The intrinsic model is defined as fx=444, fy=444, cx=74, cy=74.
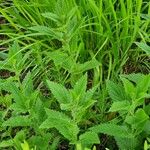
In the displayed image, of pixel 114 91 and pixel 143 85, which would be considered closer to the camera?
pixel 143 85

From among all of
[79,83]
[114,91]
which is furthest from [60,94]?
[114,91]

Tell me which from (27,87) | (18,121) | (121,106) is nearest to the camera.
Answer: (121,106)

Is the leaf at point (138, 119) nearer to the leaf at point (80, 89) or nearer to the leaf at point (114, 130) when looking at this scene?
the leaf at point (114, 130)

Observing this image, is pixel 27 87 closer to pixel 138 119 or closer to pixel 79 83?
pixel 79 83

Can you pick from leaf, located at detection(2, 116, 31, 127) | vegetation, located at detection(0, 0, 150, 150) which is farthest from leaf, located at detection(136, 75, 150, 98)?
leaf, located at detection(2, 116, 31, 127)

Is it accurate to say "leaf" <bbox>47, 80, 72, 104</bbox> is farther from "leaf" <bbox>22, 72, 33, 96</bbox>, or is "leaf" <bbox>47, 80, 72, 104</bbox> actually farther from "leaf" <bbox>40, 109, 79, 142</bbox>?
"leaf" <bbox>22, 72, 33, 96</bbox>

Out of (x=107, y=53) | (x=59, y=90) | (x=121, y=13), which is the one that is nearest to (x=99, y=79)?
(x=107, y=53)

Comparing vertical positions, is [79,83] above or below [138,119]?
above

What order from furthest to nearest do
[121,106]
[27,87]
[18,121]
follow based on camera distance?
1. [27,87]
2. [18,121]
3. [121,106]
